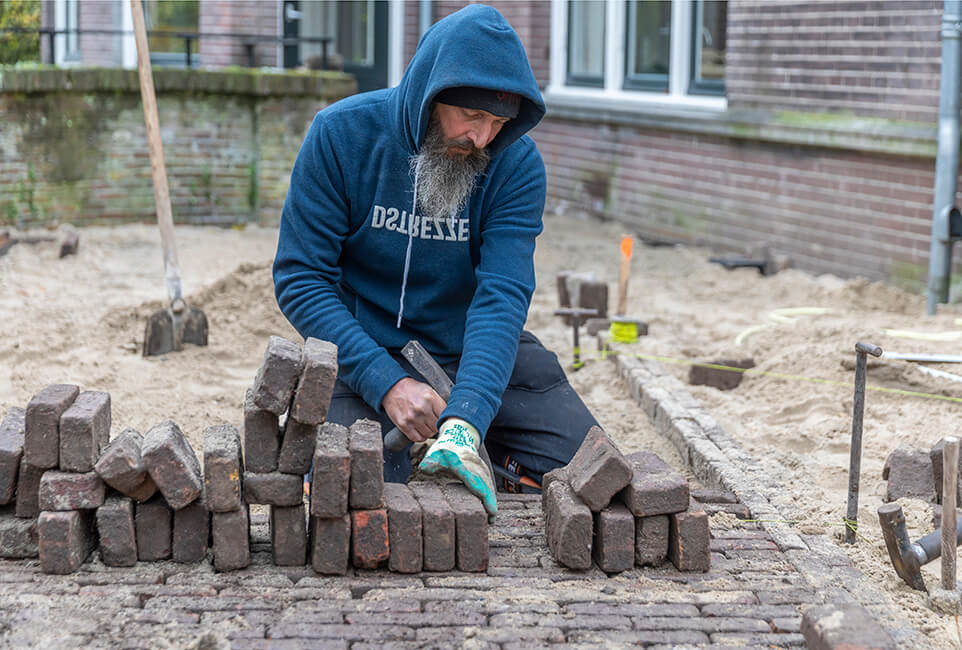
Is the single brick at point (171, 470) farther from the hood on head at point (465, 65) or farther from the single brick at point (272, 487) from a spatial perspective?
the hood on head at point (465, 65)

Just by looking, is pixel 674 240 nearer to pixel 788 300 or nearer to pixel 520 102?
pixel 788 300

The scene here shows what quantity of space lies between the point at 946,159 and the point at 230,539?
541cm

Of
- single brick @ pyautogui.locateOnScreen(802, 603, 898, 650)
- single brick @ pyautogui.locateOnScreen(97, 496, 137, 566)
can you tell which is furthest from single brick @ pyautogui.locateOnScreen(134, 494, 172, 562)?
single brick @ pyautogui.locateOnScreen(802, 603, 898, 650)

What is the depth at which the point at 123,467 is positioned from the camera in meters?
3.06

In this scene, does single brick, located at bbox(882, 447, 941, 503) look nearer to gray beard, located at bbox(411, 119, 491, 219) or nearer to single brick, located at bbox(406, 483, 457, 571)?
single brick, located at bbox(406, 483, 457, 571)

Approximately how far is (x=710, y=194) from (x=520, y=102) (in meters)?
6.10

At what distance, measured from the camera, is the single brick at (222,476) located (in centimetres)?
311

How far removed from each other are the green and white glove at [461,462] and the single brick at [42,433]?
1.07m

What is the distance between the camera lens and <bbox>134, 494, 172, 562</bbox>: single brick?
3193 mm

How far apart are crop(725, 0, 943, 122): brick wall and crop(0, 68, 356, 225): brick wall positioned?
3575 mm

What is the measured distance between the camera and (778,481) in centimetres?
410

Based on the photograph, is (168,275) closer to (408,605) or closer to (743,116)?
(408,605)

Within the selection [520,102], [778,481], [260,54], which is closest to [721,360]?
[778,481]

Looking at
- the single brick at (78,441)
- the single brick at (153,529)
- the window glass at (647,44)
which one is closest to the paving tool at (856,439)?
the single brick at (153,529)
